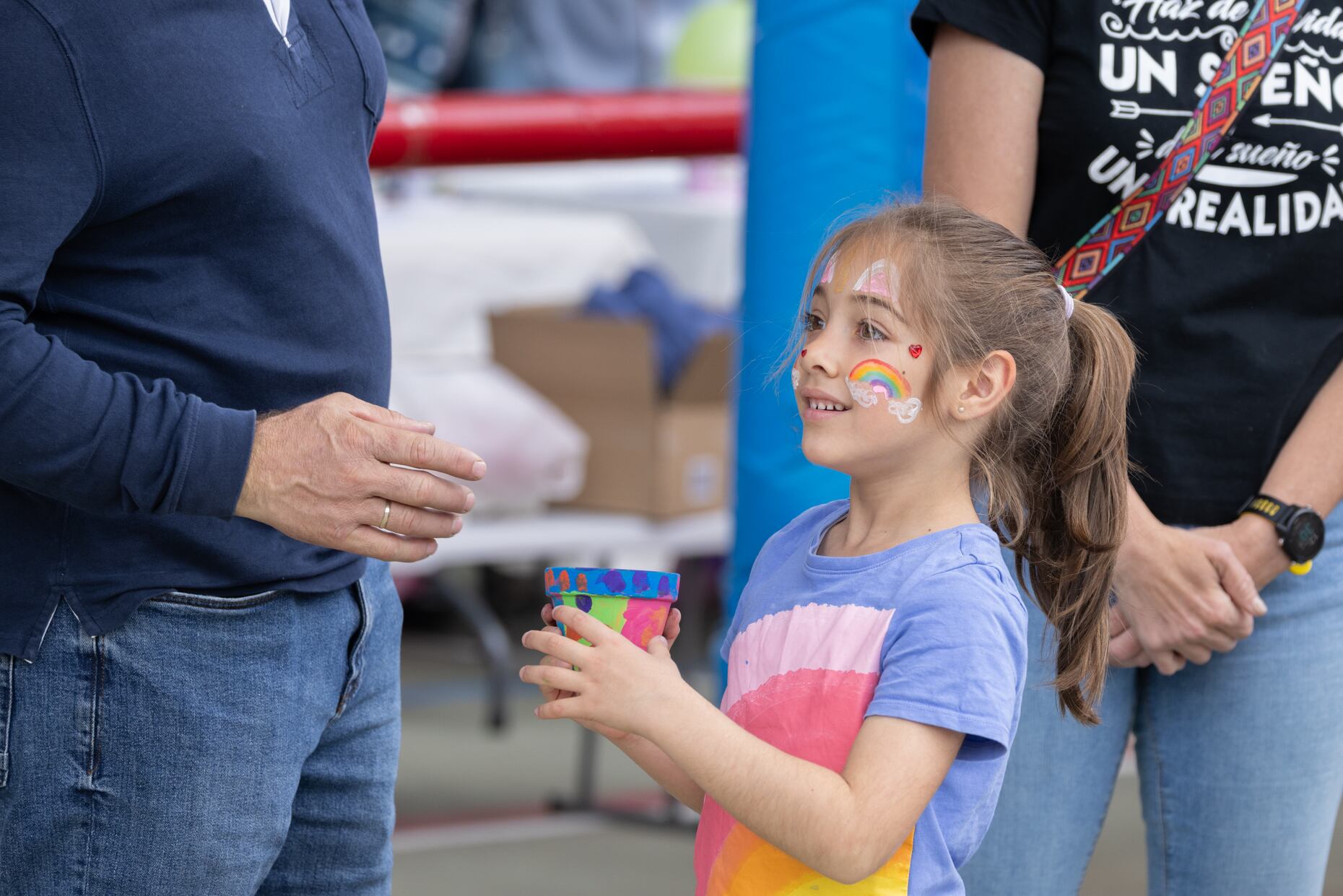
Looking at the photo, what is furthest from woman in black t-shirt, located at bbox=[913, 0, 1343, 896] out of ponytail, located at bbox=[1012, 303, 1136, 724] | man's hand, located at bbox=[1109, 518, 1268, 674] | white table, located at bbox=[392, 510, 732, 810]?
white table, located at bbox=[392, 510, 732, 810]

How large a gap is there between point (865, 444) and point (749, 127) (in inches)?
56.5

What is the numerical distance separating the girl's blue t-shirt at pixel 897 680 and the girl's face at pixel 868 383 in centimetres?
9

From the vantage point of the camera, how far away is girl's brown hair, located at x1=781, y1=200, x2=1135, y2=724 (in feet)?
4.64

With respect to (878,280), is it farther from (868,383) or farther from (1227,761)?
(1227,761)

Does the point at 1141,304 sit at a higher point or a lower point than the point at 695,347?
higher

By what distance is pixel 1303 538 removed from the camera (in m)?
1.61

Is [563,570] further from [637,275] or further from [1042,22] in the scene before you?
[637,275]

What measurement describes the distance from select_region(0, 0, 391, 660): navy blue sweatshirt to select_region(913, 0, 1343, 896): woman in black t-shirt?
67 cm

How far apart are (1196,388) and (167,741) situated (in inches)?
42.9

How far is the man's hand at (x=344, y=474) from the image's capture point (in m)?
1.28

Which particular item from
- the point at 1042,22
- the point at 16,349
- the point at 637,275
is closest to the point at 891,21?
the point at 1042,22

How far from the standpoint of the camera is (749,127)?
271cm

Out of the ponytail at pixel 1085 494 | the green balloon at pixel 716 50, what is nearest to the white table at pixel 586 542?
the ponytail at pixel 1085 494

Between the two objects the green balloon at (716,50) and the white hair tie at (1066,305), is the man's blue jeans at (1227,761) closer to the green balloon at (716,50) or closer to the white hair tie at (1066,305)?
the white hair tie at (1066,305)
